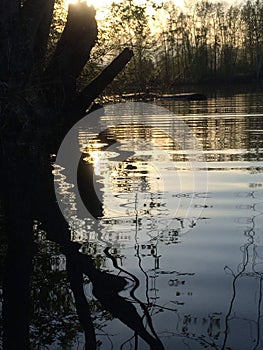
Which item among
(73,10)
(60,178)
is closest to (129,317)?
(60,178)

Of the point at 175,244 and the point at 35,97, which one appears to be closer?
the point at 175,244

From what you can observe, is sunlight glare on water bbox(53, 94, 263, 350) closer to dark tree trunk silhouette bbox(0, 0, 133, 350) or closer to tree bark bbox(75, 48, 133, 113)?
dark tree trunk silhouette bbox(0, 0, 133, 350)

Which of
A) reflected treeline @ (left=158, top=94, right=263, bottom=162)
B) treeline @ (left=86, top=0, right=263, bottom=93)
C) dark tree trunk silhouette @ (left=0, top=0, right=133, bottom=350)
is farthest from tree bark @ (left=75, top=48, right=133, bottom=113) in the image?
treeline @ (left=86, top=0, right=263, bottom=93)

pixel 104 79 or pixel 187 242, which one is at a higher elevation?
pixel 104 79

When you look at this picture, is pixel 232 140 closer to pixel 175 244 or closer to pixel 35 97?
pixel 35 97

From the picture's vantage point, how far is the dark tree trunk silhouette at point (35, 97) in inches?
285

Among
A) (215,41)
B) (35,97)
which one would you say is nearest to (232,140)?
(35,97)

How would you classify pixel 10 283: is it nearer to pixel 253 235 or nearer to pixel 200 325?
pixel 200 325

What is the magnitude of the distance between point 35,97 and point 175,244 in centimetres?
959

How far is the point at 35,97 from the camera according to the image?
13.7 meters

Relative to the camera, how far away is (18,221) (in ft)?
19.2

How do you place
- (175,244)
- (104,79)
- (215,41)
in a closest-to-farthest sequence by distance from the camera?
(175,244) → (104,79) → (215,41)

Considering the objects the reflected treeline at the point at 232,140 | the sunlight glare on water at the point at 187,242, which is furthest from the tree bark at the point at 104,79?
the sunlight glare on water at the point at 187,242

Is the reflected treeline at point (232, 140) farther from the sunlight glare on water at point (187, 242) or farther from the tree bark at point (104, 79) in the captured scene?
the tree bark at point (104, 79)
